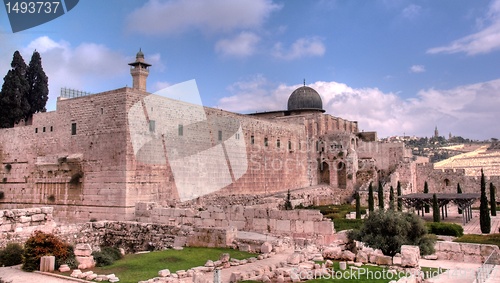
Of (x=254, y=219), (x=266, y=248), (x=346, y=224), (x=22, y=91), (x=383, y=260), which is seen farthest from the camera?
(x=22, y=91)

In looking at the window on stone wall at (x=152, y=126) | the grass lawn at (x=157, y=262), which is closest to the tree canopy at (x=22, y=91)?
the window on stone wall at (x=152, y=126)

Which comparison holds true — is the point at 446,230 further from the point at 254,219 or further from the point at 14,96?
the point at 14,96

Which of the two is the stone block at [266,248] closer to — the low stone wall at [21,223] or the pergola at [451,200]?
the low stone wall at [21,223]

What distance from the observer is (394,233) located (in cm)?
1145

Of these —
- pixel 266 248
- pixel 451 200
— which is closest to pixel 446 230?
pixel 451 200

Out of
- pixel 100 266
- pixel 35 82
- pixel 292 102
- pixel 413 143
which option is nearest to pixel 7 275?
pixel 100 266

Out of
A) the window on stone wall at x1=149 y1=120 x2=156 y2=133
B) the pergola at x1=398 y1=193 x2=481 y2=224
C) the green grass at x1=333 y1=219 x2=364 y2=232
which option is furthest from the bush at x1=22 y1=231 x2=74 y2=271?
the pergola at x1=398 y1=193 x2=481 y2=224

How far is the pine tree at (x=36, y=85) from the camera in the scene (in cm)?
2772

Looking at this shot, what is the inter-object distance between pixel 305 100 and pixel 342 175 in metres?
8.28

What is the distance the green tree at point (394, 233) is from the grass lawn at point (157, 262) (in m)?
3.54

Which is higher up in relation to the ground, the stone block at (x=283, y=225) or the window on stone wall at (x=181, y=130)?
the window on stone wall at (x=181, y=130)

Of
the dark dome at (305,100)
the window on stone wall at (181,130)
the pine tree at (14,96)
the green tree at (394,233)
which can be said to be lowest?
the green tree at (394,233)

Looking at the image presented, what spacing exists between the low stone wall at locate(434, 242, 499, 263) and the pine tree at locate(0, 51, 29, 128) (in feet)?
81.2

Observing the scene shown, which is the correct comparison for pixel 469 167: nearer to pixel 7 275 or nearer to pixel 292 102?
pixel 292 102
